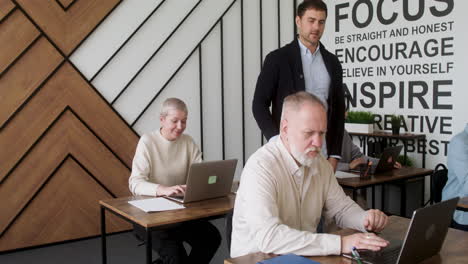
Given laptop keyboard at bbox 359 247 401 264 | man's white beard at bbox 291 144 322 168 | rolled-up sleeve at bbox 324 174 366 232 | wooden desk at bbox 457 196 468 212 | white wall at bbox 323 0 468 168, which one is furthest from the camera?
white wall at bbox 323 0 468 168

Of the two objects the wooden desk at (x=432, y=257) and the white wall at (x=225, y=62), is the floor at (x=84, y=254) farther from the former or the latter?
the wooden desk at (x=432, y=257)

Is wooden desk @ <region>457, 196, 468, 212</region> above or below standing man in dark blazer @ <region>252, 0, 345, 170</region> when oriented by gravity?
below

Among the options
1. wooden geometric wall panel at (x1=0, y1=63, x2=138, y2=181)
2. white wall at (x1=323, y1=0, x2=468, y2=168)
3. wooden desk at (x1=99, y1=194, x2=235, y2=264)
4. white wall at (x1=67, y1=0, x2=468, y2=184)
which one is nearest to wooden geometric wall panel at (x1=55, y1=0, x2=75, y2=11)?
white wall at (x1=67, y1=0, x2=468, y2=184)

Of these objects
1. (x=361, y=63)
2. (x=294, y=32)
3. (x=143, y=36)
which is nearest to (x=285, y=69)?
(x=143, y=36)

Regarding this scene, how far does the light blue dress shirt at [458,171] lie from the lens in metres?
2.94

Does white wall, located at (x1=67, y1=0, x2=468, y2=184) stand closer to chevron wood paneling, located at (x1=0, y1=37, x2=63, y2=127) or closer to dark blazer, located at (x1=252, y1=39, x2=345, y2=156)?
chevron wood paneling, located at (x1=0, y1=37, x2=63, y2=127)

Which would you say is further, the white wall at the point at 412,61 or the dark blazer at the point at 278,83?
the white wall at the point at 412,61

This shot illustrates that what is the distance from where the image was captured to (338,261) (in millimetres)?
1444

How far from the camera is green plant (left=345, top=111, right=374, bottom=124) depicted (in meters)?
4.68

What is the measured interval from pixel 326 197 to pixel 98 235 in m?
2.97

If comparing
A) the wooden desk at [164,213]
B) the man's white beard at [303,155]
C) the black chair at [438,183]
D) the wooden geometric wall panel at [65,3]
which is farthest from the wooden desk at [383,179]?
the wooden geometric wall panel at [65,3]

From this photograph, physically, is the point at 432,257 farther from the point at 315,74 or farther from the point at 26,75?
the point at 26,75

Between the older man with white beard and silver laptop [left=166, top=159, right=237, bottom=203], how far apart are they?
0.71 meters

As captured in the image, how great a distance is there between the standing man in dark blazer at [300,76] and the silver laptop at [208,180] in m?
0.34
